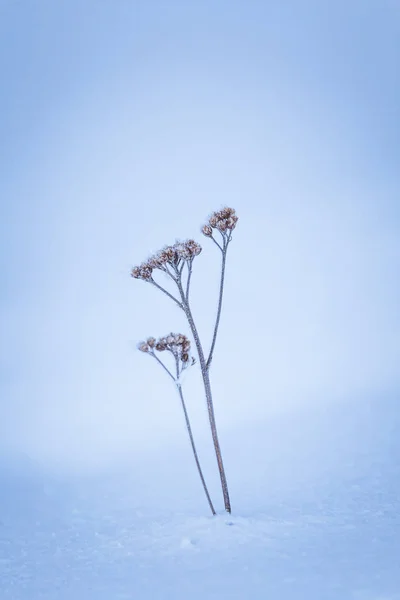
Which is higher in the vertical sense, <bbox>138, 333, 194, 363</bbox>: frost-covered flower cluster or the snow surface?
<bbox>138, 333, 194, 363</bbox>: frost-covered flower cluster

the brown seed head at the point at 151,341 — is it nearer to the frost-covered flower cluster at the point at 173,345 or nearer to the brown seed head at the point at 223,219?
the frost-covered flower cluster at the point at 173,345

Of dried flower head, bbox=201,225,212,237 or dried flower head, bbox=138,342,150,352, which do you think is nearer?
dried flower head, bbox=201,225,212,237

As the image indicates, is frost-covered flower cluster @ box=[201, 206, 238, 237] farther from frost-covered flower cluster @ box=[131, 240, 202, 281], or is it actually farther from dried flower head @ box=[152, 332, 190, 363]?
dried flower head @ box=[152, 332, 190, 363]

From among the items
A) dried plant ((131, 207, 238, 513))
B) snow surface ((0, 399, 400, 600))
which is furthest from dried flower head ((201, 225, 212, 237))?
snow surface ((0, 399, 400, 600))

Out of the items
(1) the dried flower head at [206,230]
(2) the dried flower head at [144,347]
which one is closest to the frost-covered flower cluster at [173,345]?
(2) the dried flower head at [144,347]

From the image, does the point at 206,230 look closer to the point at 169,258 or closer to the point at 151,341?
the point at 169,258

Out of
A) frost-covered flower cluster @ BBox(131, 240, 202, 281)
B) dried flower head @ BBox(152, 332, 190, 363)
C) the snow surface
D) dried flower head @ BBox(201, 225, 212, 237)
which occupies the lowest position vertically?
the snow surface

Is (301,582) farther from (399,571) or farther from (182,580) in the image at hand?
(182,580)
